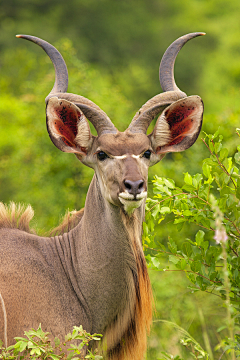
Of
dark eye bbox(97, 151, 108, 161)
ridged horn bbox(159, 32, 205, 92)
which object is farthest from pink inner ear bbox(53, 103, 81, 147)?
ridged horn bbox(159, 32, 205, 92)

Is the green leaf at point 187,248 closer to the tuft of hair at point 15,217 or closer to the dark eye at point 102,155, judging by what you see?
the dark eye at point 102,155

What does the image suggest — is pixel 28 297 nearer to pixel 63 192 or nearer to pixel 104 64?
pixel 63 192

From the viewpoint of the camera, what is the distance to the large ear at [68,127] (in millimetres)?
4125

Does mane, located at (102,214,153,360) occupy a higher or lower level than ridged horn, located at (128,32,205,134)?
lower

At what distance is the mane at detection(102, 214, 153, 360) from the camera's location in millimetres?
4148

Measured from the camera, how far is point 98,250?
4.18 m

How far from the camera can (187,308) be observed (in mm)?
7488

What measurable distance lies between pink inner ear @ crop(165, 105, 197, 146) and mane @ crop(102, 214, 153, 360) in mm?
A: 881

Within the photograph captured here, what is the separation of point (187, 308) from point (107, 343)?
3.48 m

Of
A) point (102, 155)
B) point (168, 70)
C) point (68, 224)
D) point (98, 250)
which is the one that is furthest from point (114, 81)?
point (98, 250)

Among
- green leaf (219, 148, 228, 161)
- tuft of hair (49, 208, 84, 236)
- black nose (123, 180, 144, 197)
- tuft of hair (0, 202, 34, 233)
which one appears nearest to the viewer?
black nose (123, 180, 144, 197)

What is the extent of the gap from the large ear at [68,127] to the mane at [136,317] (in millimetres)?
783

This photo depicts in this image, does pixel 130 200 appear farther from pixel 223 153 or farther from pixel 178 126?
pixel 178 126

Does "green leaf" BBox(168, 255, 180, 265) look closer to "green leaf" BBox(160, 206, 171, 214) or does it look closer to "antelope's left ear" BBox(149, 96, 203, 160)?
"green leaf" BBox(160, 206, 171, 214)
